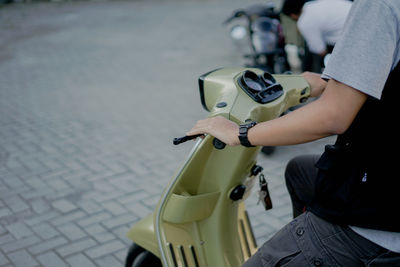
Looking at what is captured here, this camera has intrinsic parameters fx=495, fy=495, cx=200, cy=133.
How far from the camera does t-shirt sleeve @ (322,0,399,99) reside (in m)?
1.20

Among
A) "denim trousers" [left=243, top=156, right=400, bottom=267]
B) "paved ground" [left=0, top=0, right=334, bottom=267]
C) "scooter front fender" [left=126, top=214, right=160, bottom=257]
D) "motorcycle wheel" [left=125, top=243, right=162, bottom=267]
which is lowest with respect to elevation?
"paved ground" [left=0, top=0, right=334, bottom=267]

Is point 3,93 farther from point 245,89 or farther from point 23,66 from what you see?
point 245,89

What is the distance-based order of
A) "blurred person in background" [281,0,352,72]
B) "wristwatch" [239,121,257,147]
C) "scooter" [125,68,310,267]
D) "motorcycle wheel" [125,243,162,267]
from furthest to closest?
"blurred person in background" [281,0,352,72] < "motorcycle wheel" [125,243,162,267] < "scooter" [125,68,310,267] < "wristwatch" [239,121,257,147]

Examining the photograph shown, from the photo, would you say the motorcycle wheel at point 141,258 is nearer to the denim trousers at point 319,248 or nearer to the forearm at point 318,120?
the denim trousers at point 319,248

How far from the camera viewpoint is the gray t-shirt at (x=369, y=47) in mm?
1199

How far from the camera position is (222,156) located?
1.89m

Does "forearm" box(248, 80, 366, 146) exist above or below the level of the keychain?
above

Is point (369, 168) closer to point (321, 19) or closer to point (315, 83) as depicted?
point (315, 83)

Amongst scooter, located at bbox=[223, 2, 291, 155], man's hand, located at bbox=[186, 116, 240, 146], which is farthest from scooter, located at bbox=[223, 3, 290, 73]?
man's hand, located at bbox=[186, 116, 240, 146]

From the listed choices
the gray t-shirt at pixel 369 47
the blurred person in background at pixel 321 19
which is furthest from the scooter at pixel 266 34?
the gray t-shirt at pixel 369 47

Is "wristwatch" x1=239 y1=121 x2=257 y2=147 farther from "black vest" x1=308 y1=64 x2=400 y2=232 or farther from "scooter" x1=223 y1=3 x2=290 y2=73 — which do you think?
"scooter" x1=223 y1=3 x2=290 y2=73

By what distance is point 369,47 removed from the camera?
1221 mm

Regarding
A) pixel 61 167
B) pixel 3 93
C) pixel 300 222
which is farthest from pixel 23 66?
pixel 300 222

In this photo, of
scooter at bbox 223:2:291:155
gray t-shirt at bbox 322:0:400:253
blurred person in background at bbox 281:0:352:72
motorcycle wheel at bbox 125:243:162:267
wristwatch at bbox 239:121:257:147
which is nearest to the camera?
gray t-shirt at bbox 322:0:400:253
